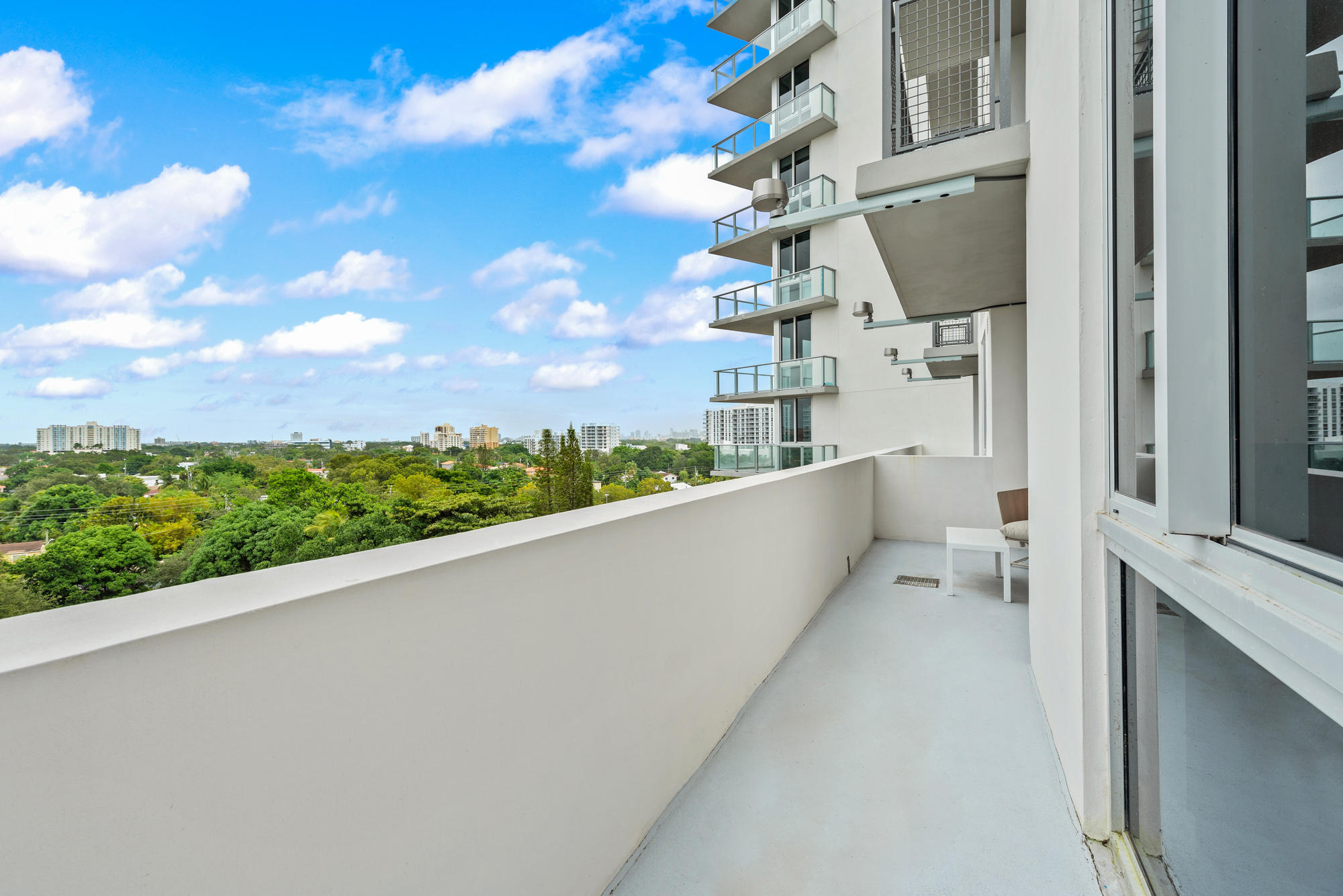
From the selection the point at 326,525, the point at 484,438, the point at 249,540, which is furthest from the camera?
the point at 484,438

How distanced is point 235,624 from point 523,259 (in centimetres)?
8706

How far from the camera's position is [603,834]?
1747mm

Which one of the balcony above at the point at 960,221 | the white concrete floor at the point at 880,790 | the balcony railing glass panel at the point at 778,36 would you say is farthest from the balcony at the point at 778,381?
the white concrete floor at the point at 880,790

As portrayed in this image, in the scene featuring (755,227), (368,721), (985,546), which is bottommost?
(985,546)

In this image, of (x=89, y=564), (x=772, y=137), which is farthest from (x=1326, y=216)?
(x=89, y=564)

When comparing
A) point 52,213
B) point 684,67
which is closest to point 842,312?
point 684,67

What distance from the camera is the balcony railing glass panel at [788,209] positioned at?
603 inches

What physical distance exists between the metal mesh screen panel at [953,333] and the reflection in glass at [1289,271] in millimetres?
9420

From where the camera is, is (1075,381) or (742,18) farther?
(742,18)

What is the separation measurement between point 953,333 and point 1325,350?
11854 mm

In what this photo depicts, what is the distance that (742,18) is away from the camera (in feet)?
54.5

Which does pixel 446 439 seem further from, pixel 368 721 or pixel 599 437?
pixel 368 721

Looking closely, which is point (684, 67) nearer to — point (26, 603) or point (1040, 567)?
point (26, 603)

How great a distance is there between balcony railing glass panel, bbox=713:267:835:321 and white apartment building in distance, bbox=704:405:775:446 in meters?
2.86
